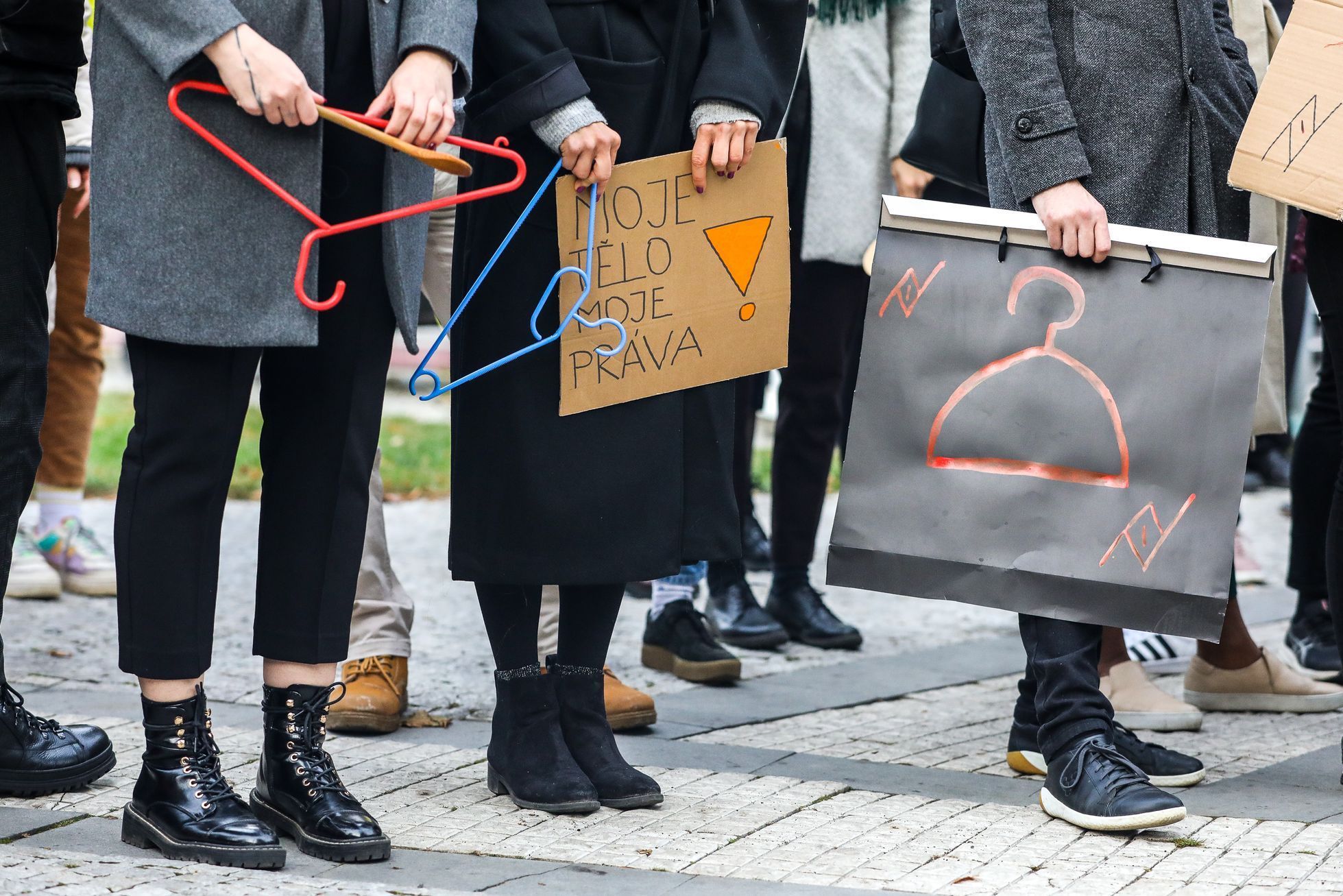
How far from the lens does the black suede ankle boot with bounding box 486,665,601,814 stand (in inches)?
107

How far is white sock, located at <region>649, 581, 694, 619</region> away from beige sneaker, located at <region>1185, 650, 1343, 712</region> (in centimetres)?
124

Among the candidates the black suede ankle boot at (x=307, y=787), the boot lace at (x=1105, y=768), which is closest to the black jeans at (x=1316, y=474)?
the boot lace at (x=1105, y=768)

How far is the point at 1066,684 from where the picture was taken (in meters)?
2.80

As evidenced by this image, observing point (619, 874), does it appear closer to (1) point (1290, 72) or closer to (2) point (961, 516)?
(2) point (961, 516)

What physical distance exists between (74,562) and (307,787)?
2.47m

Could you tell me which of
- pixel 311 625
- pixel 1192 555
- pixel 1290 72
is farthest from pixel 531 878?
pixel 1290 72

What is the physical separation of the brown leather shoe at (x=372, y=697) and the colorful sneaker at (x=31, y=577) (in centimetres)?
150

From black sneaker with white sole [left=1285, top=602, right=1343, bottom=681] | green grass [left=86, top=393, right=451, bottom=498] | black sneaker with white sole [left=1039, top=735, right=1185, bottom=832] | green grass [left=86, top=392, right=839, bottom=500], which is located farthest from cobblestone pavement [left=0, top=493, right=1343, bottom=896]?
green grass [left=86, top=393, right=451, bottom=498]

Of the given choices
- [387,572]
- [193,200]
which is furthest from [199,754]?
[387,572]

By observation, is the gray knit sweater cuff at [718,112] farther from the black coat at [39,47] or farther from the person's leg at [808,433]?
the person's leg at [808,433]

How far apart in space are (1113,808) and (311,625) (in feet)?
4.37

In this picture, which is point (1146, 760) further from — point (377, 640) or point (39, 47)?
point (39, 47)

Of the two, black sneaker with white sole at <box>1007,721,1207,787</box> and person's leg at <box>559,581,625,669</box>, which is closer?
person's leg at <box>559,581,625,669</box>

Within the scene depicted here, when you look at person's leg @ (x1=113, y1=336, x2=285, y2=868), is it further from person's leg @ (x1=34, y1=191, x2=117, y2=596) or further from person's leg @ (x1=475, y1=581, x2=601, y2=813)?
person's leg @ (x1=34, y1=191, x2=117, y2=596)
